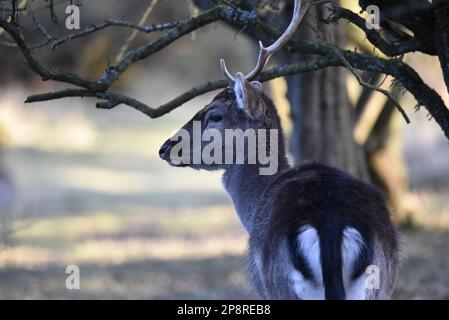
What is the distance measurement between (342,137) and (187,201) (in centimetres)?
1165

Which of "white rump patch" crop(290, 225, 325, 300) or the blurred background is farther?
the blurred background

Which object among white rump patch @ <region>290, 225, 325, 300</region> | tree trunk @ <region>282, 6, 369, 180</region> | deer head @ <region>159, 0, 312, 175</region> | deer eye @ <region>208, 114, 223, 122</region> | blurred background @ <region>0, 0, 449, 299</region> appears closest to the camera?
white rump patch @ <region>290, 225, 325, 300</region>

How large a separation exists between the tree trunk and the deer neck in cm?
421

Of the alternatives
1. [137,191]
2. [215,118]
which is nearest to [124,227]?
[137,191]

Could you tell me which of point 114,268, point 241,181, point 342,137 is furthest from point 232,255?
point 241,181

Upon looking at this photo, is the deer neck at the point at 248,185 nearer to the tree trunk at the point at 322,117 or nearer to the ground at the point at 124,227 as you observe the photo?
the ground at the point at 124,227

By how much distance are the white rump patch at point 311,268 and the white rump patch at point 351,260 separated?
0.15 meters

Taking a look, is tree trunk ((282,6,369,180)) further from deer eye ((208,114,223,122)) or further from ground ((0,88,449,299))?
deer eye ((208,114,223,122))

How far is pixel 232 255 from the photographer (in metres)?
15.9

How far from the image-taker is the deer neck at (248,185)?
7984 millimetres

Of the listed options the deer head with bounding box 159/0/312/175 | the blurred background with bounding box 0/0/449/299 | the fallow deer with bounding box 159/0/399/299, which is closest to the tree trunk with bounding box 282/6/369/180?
the blurred background with bounding box 0/0/449/299

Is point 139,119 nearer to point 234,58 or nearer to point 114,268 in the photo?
point 234,58

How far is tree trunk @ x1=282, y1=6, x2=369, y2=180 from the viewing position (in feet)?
40.6

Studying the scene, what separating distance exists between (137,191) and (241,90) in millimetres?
18529
